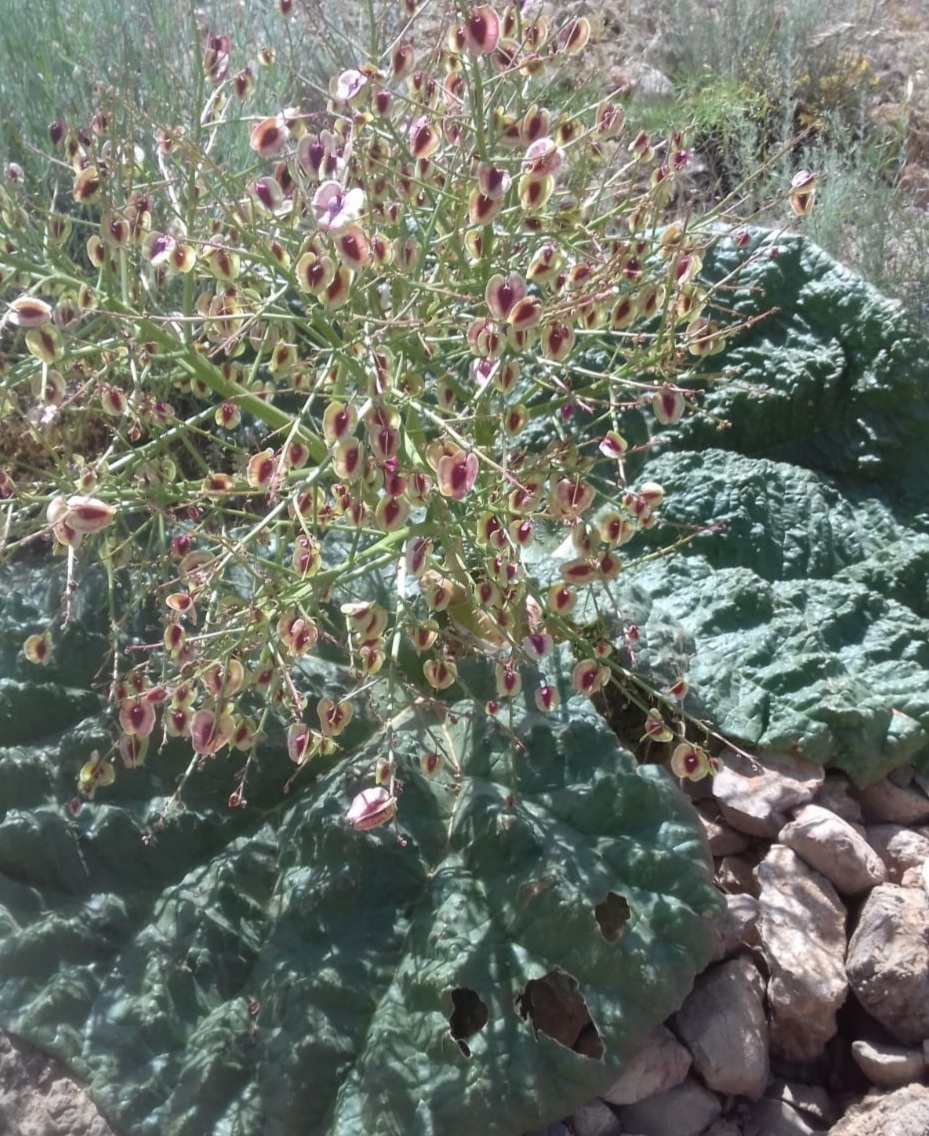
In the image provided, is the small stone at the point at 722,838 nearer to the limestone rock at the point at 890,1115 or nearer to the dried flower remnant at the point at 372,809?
the limestone rock at the point at 890,1115

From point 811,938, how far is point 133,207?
4.71 feet

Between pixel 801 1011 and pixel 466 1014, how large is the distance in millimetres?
493

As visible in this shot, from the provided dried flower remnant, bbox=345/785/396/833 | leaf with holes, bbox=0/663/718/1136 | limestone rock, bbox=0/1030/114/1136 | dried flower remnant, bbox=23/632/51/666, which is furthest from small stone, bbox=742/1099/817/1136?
dried flower remnant, bbox=23/632/51/666

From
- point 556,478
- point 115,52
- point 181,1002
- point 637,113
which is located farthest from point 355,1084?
point 637,113

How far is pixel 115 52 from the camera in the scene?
2.95 metres

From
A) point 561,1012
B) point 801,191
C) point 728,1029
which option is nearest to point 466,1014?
point 561,1012

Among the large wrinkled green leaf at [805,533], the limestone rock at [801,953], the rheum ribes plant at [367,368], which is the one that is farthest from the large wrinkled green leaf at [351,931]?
the large wrinkled green leaf at [805,533]

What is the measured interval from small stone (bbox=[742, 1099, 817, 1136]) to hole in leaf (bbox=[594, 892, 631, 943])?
0.34 meters

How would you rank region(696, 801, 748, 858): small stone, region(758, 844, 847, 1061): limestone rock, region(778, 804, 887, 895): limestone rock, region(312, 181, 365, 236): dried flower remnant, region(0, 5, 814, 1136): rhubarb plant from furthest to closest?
region(696, 801, 748, 858): small stone < region(778, 804, 887, 895): limestone rock < region(758, 844, 847, 1061): limestone rock < region(0, 5, 814, 1136): rhubarb plant < region(312, 181, 365, 236): dried flower remnant

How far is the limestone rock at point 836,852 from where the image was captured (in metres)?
1.73

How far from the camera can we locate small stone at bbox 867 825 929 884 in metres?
1.79

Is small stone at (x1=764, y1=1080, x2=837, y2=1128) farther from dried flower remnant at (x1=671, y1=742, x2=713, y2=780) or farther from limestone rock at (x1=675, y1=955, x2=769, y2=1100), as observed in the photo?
dried flower remnant at (x1=671, y1=742, x2=713, y2=780)

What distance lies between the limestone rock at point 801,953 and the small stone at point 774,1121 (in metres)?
0.08

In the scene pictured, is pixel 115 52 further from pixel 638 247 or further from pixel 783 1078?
pixel 783 1078
